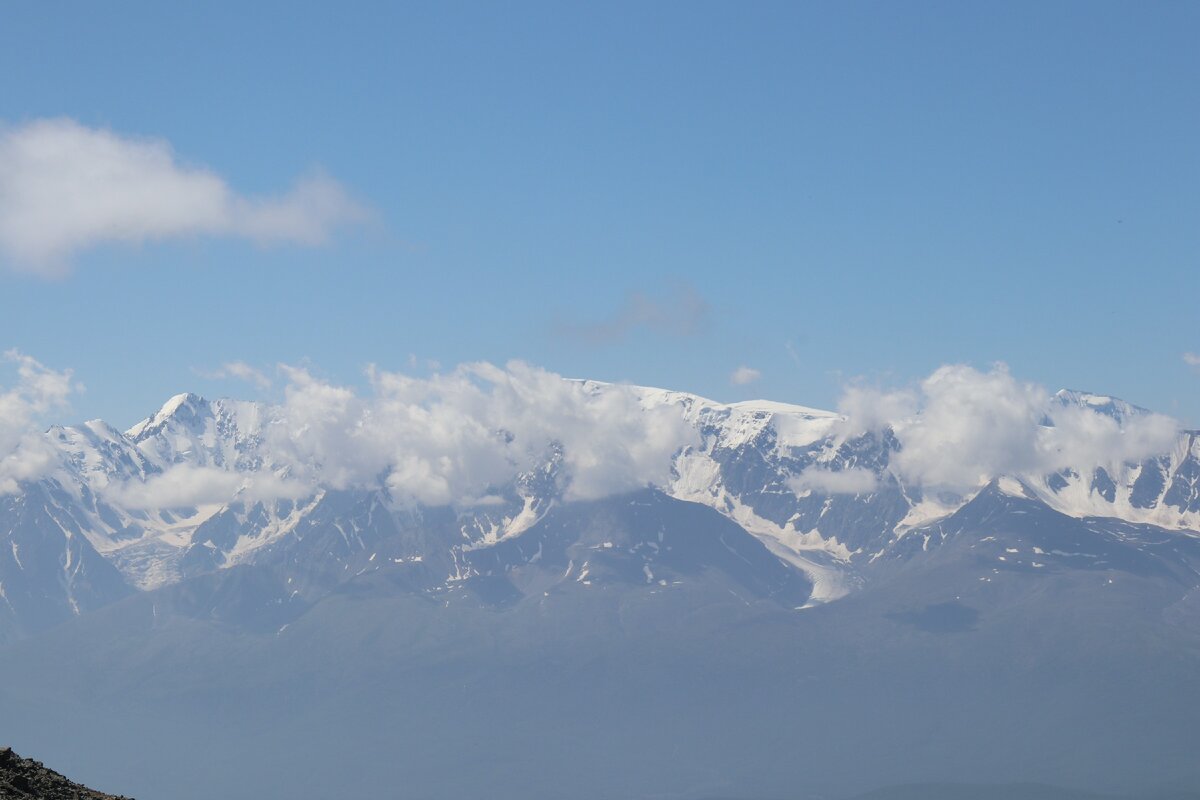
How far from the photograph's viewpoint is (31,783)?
80875mm

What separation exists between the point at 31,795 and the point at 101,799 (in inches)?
350

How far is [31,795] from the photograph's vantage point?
78750 millimetres

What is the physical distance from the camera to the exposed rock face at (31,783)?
7794 centimetres

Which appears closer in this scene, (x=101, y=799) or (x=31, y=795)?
(x=31, y=795)

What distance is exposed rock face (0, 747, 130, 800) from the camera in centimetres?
7794

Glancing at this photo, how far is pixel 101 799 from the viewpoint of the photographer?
87250mm
